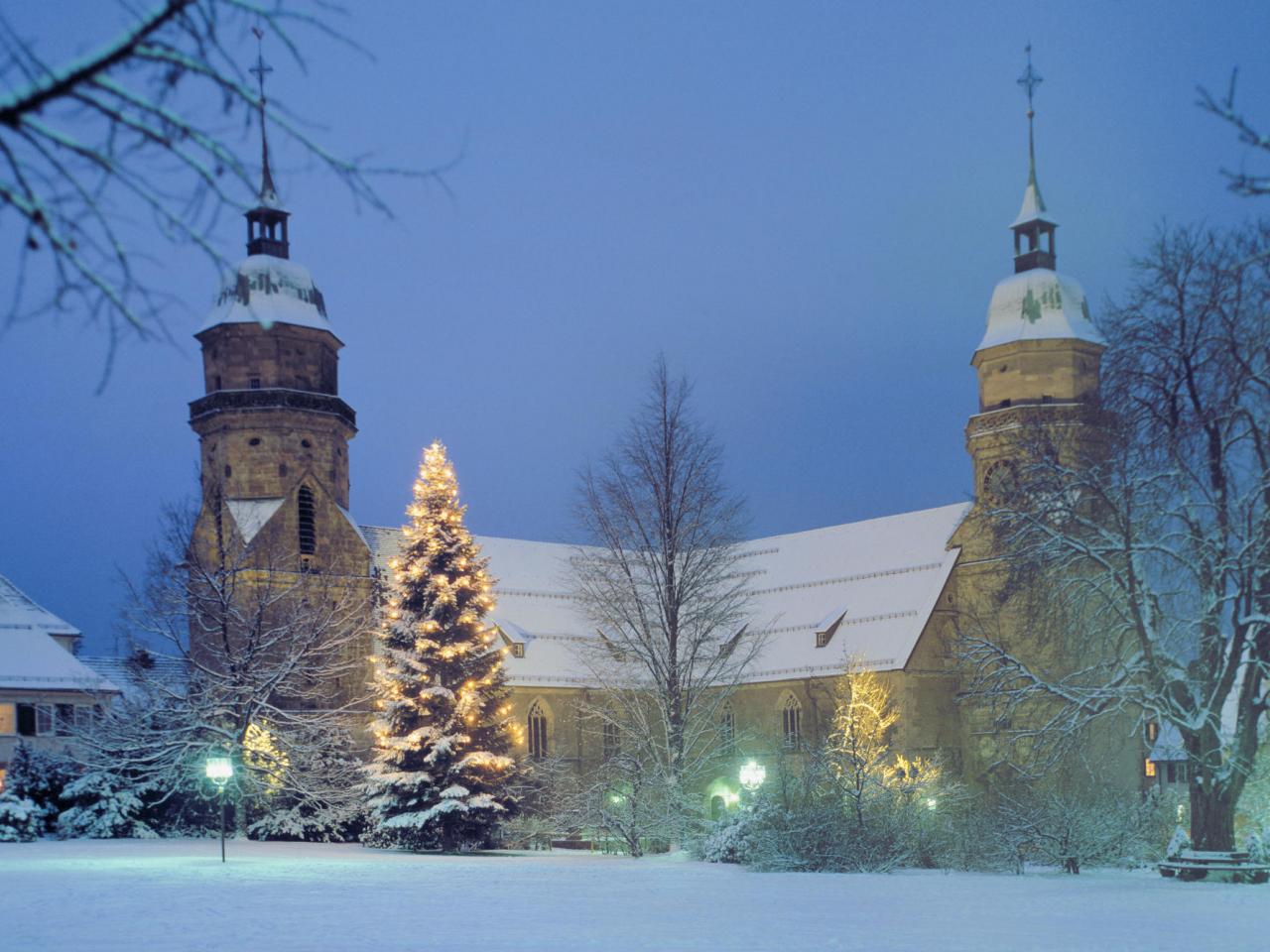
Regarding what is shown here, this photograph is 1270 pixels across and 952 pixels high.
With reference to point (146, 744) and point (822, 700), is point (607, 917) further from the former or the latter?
point (822, 700)

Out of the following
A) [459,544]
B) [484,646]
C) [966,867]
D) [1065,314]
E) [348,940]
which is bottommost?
[966,867]

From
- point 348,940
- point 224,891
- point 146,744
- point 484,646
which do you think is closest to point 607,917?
point 348,940

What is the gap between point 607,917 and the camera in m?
15.5

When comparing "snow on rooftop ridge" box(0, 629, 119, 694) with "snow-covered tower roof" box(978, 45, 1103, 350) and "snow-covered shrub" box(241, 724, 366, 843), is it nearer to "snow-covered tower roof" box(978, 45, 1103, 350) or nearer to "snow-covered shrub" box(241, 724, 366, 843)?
"snow-covered shrub" box(241, 724, 366, 843)

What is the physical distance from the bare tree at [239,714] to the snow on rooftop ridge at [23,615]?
8.30m

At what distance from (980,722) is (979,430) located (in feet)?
32.6

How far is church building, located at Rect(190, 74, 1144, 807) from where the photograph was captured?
44.7 metres

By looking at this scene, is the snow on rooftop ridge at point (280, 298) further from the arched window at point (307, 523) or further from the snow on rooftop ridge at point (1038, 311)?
the snow on rooftop ridge at point (1038, 311)

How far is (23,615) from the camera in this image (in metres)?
45.3

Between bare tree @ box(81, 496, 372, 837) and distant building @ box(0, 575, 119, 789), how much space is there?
15.2ft

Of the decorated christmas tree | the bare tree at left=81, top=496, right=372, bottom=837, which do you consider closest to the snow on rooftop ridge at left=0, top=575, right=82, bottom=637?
the bare tree at left=81, top=496, right=372, bottom=837

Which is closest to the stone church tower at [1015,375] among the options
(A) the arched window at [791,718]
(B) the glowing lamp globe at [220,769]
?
(A) the arched window at [791,718]

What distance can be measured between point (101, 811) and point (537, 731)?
1716 cm

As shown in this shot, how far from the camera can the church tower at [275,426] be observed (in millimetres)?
44438
